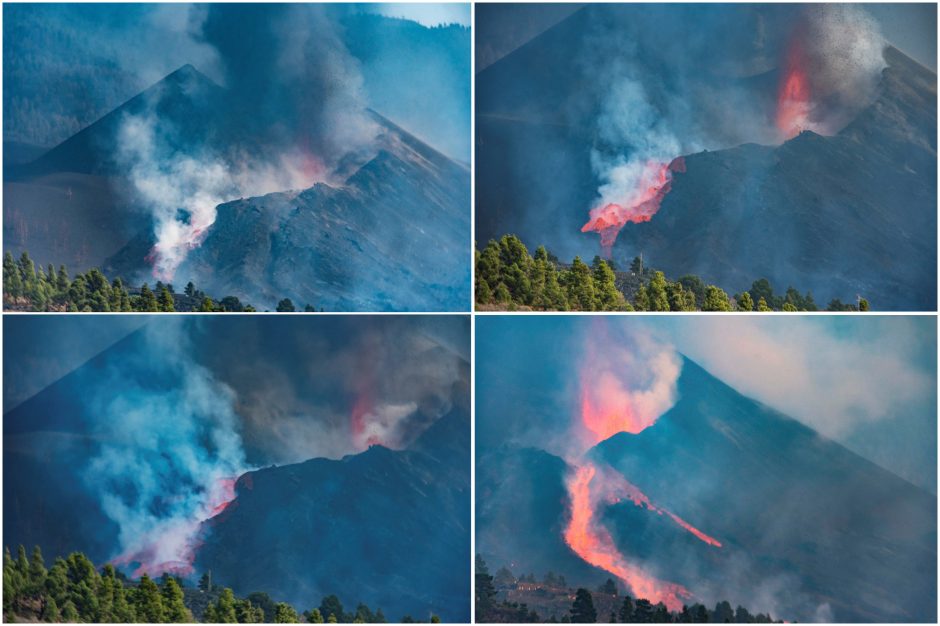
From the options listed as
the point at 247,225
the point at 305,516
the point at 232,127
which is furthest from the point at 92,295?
the point at 305,516

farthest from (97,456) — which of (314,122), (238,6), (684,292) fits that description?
(684,292)

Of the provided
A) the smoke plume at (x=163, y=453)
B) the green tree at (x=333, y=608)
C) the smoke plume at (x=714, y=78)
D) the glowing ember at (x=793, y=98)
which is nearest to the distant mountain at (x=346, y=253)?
the smoke plume at (x=163, y=453)

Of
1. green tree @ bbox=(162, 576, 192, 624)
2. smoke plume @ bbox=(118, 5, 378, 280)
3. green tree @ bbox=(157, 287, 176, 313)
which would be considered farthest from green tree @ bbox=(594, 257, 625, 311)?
green tree @ bbox=(162, 576, 192, 624)

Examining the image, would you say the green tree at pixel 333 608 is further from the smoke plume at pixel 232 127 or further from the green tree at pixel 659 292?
the green tree at pixel 659 292

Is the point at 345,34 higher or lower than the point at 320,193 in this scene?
higher

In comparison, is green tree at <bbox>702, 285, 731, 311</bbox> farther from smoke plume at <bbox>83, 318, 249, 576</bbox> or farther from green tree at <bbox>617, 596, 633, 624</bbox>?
smoke plume at <bbox>83, 318, 249, 576</bbox>

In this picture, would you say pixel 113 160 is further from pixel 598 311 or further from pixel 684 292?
pixel 684 292

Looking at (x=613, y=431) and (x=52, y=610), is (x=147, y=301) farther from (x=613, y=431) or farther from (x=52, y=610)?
(x=613, y=431)
